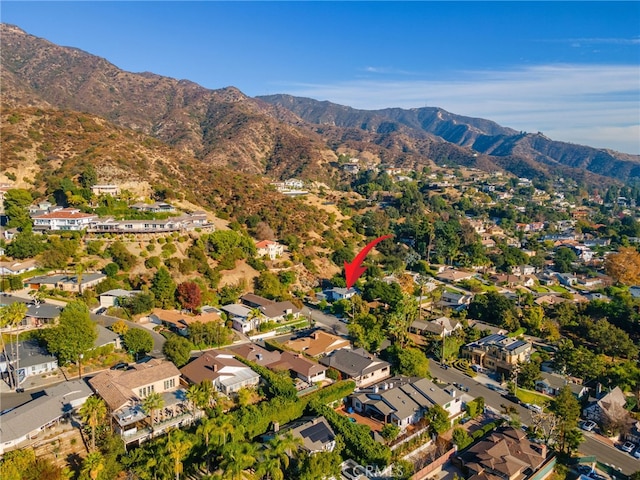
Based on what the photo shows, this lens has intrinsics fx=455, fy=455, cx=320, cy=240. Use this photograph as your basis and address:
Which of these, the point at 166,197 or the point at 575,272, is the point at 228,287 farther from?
the point at 575,272

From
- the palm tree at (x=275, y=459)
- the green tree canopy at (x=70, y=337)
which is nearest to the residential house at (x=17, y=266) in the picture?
the green tree canopy at (x=70, y=337)

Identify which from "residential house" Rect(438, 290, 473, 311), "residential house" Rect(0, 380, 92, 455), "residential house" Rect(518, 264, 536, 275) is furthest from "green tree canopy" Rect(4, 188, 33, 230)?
"residential house" Rect(518, 264, 536, 275)

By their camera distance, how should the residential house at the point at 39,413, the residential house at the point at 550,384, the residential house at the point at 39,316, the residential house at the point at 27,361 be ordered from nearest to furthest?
the residential house at the point at 39,413, the residential house at the point at 27,361, the residential house at the point at 550,384, the residential house at the point at 39,316

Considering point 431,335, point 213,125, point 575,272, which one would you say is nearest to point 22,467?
point 431,335

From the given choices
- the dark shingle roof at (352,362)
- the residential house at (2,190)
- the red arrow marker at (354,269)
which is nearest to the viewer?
the dark shingle roof at (352,362)

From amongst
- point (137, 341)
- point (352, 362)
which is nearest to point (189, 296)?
point (137, 341)

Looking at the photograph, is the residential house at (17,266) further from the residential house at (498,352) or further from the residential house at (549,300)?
the residential house at (549,300)

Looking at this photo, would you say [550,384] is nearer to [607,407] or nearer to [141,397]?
[607,407]
